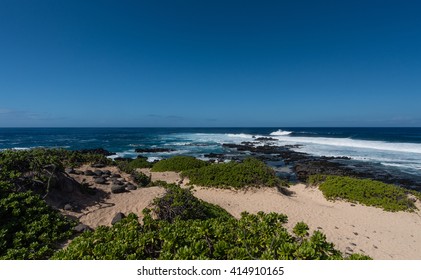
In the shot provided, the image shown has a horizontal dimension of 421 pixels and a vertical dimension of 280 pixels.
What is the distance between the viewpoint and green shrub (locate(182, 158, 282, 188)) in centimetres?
1452

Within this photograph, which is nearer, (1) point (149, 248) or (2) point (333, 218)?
(1) point (149, 248)

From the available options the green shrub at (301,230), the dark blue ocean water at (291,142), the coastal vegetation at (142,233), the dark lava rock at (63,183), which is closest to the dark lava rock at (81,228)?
the coastal vegetation at (142,233)

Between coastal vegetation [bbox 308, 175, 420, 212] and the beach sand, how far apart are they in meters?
0.48

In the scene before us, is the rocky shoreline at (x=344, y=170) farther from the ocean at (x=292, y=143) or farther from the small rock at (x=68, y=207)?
the small rock at (x=68, y=207)

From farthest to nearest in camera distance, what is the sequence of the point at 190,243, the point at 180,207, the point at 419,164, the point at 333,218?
1. the point at 419,164
2. the point at 333,218
3. the point at 180,207
4. the point at 190,243

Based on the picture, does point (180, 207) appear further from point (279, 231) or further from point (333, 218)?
point (333, 218)

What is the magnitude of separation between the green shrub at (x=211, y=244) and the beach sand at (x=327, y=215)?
4.50m

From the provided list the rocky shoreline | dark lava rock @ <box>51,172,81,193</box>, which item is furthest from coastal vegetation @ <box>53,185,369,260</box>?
the rocky shoreline

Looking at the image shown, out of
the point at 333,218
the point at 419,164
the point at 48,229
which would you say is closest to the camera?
the point at 48,229

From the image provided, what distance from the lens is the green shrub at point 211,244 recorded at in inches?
123

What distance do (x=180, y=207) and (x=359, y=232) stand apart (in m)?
8.12
